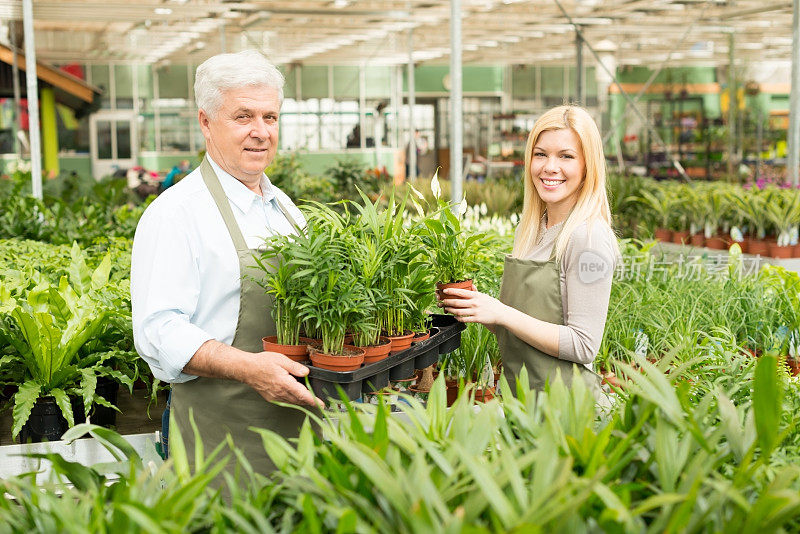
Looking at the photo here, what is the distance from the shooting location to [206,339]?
6.14 ft

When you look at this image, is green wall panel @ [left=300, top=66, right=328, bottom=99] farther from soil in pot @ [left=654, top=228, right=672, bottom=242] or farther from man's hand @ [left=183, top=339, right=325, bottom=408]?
man's hand @ [left=183, top=339, right=325, bottom=408]

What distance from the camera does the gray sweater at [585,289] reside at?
206 centimetres

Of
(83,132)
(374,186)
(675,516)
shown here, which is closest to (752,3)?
(374,186)

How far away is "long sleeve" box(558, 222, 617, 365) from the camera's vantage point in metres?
2.06

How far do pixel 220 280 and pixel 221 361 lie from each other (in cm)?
23

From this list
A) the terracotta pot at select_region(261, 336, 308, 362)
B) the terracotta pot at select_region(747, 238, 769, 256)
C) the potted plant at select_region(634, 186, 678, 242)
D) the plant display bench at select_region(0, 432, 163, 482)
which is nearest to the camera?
the terracotta pot at select_region(261, 336, 308, 362)

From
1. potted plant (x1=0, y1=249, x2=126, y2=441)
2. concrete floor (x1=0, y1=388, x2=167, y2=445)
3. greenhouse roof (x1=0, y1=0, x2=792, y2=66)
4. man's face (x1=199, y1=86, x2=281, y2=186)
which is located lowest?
concrete floor (x1=0, y1=388, x2=167, y2=445)

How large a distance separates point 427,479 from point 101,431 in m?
0.65

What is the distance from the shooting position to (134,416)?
3469 mm

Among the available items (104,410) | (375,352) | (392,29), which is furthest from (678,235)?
(392,29)

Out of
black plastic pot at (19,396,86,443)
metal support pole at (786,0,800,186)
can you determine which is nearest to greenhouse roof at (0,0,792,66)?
metal support pole at (786,0,800,186)

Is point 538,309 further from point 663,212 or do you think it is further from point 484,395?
point 663,212

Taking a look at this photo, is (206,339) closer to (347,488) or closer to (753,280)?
(347,488)

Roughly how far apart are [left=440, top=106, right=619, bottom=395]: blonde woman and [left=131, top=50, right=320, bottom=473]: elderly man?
499 mm
